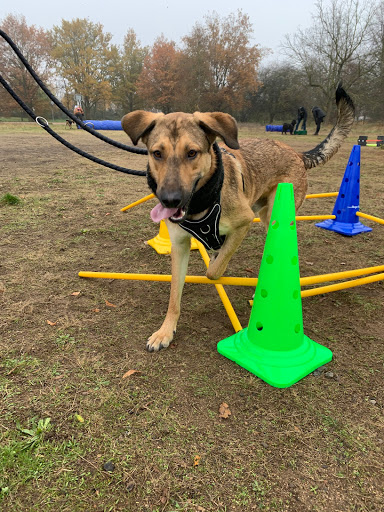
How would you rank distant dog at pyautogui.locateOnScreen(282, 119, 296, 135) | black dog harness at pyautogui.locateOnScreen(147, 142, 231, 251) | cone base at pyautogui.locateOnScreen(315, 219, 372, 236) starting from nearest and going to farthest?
1. black dog harness at pyautogui.locateOnScreen(147, 142, 231, 251)
2. cone base at pyautogui.locateOnScreen(315, 219, 372, 236)
3. distant dog at pyautogui.locateOnScreen(282, 119, 296, 135)

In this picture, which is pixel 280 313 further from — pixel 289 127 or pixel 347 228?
pixel 289 127

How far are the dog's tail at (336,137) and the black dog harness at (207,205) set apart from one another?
2234 millimetres

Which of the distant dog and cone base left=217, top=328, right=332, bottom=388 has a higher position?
the distant dog

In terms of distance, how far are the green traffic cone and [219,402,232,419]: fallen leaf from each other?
366 millimetres

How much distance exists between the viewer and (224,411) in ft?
7.09

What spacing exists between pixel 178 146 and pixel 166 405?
1.76 meters

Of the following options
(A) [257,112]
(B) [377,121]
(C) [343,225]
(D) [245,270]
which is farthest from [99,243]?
(A) [257,112]

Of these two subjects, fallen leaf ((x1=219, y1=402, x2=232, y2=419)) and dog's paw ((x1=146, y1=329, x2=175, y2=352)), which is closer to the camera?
fallen leaf ((x1=219, y1=402, x2=232, y2=419))

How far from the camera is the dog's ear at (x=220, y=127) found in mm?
2576

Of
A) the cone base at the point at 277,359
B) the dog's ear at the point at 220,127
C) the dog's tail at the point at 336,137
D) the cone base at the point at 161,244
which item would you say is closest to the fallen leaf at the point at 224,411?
the cone base at the point at 277,359

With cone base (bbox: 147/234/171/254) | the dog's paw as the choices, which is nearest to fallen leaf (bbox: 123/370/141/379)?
the dog's paw

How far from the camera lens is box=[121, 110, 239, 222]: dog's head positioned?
2.31 m

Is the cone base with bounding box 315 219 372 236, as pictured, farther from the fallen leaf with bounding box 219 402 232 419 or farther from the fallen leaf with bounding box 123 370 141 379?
the fallen leaf with bounding box 123 370 141 379

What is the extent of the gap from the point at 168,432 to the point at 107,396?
1.63 ft
